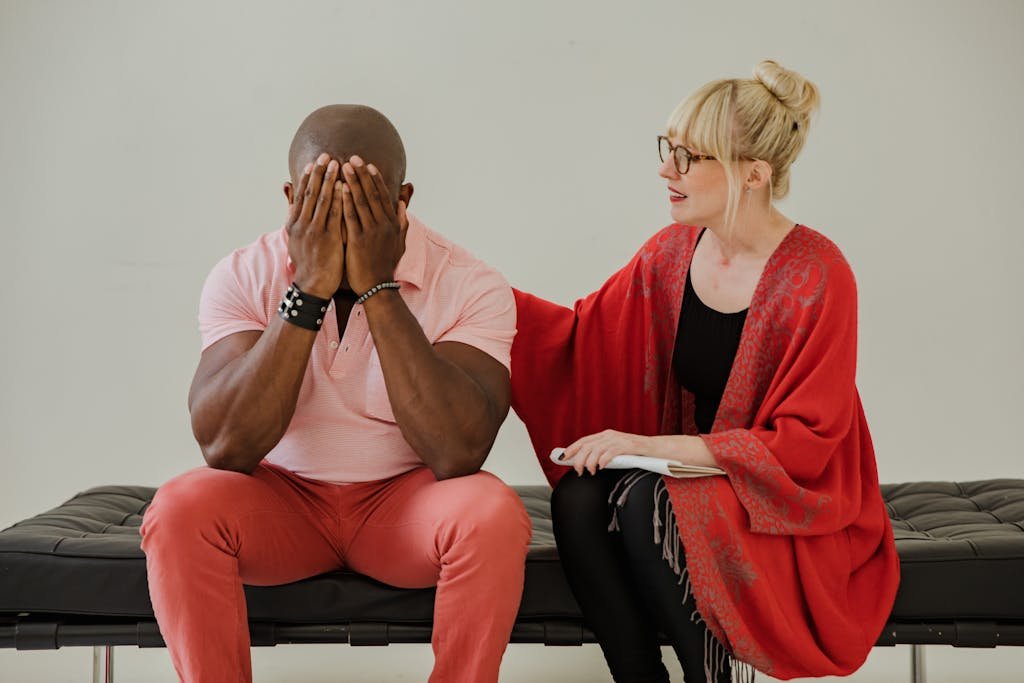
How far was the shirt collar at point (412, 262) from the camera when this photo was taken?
231 cm

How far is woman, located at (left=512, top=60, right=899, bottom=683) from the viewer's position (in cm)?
214

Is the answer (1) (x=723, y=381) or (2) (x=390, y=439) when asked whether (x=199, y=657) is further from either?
(1) (x=723, y=381)

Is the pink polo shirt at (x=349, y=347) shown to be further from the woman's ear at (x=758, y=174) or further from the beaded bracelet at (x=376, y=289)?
the woman's ear at (x=758, y=174)

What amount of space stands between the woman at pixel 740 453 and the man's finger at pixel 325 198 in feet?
2.02

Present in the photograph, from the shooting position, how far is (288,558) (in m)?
2.19

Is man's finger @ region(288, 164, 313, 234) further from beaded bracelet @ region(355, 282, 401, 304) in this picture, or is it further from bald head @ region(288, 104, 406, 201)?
beaded bracelet @ region(355, 282, 401, 304)

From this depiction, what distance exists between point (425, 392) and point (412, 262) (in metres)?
0.30

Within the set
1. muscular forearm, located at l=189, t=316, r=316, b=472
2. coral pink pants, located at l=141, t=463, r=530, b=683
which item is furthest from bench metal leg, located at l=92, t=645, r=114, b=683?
muscular forearm, located at l=189, t=316, r=316, b=472

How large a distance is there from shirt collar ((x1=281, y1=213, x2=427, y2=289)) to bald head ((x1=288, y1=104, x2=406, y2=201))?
11 centimetres

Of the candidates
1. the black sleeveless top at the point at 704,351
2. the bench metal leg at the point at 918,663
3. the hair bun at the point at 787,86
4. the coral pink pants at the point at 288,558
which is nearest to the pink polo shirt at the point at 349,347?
the coral pink pants at the point at 288,558

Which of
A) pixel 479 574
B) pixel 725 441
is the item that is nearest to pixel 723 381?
pixel 725 441

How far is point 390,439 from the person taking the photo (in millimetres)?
2316

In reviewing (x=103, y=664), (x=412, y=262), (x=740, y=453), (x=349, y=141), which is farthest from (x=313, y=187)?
(x=103, y=664)

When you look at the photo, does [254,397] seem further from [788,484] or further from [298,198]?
[788,484]
